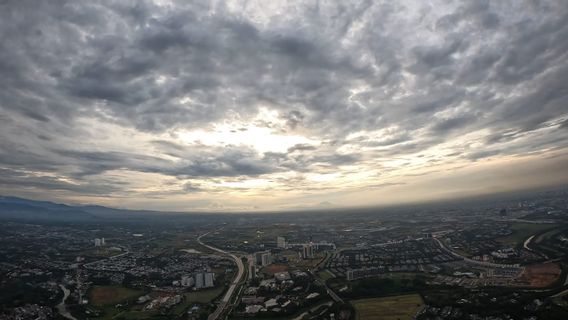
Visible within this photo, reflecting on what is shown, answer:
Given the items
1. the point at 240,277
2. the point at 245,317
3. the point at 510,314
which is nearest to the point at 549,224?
the point at 510,314

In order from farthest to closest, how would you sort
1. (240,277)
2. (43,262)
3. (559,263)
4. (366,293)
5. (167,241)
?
(167,241)
(43,262)
(240,277)
(559,263)
(366,293)

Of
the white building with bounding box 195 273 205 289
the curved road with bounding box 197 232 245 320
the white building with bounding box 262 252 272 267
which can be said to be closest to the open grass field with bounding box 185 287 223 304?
the curved road with bounding box 197 232 245 320

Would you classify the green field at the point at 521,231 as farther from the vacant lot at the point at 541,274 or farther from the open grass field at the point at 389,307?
the open grass field at the point at 389,307

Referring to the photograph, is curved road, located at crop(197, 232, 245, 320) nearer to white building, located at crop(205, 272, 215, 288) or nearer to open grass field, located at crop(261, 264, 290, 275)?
white building, located at crop(205, 272, 215, 288)

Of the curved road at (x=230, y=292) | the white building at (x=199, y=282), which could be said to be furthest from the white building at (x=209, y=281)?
the curved road at (x=230, y=292)

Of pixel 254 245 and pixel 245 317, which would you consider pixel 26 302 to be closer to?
pixel 245 317

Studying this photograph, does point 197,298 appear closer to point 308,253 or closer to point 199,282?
point 199,282
